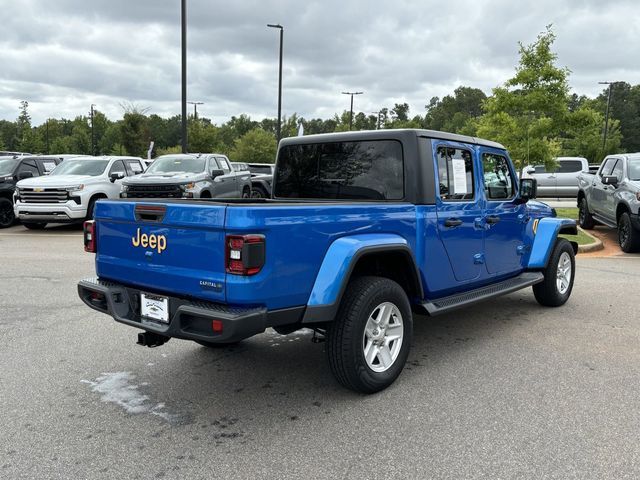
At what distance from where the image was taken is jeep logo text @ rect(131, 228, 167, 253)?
3465 millimetres

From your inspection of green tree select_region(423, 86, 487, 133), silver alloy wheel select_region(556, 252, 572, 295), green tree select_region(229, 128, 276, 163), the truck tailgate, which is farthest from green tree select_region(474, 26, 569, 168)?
green tree select_region(423, 86, 487, 133)

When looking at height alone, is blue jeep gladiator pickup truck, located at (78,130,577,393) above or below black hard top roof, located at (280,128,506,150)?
below

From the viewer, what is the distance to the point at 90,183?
43.5 feet

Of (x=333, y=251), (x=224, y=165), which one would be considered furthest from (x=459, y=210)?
(x=224, y=165)

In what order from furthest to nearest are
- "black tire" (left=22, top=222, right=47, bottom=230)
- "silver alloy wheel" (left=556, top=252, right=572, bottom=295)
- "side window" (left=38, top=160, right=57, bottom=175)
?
"side window" (left=38, top=160, right=57, bottom=175), "black tire" (left=22, top=222, right=47, bottom=230), "silver alloy wheel" (left=556, top=252, right=572, bottom=295)

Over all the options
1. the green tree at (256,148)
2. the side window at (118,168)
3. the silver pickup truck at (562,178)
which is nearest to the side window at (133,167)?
the side window at (118,168)

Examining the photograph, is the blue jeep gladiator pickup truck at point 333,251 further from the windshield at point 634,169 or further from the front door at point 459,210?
the windshield at point 634,169

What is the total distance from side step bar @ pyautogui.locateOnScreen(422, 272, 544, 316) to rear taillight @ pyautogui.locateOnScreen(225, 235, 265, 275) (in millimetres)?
1657

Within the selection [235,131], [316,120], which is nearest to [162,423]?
[235,131]

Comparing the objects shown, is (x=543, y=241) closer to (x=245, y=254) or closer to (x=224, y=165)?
(x=245, y=254)

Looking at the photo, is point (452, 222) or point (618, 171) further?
point (618, 171)

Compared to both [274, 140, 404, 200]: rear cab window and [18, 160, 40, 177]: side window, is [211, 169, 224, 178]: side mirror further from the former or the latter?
[274, 140, 404, 200]: rear cab window

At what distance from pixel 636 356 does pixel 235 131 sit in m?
90.4

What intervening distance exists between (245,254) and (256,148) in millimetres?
49019
